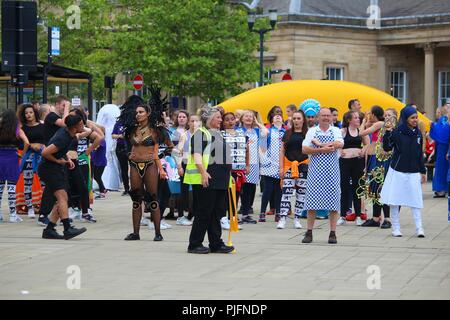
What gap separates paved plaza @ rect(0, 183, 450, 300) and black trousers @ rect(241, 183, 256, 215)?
824 mm

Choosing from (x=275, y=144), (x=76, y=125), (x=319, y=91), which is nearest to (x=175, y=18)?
(x=319, y=91)

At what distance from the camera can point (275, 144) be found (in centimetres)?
1928

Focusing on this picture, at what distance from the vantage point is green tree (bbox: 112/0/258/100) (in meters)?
46.0

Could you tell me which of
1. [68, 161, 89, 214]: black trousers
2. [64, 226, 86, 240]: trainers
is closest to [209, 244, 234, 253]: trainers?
[64, 226, 86, 240]: trainers

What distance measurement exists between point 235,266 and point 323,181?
2.86 m

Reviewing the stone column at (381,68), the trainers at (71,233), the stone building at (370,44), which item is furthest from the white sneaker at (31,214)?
the stone column at (381,68)

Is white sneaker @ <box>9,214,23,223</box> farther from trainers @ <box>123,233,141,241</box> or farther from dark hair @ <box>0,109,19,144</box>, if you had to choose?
trainers @ <box>123,233,141,241</box>

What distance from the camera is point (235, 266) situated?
13016 mm

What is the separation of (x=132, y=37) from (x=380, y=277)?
3520 cm

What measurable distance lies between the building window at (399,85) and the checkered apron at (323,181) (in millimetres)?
44540

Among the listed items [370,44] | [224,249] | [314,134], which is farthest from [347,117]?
[370,44]

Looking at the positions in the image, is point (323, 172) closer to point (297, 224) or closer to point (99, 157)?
point (297, 224)
